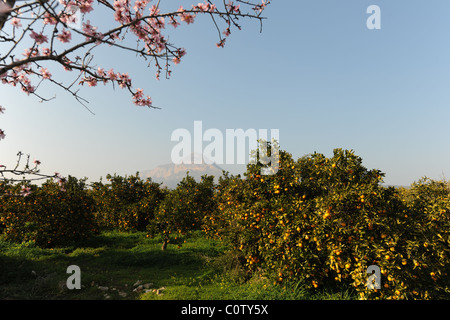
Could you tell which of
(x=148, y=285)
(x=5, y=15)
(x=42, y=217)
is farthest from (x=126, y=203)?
(x=5, y=15)

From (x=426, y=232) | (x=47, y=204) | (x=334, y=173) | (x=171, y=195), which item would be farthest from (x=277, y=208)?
(x=47, y=204)

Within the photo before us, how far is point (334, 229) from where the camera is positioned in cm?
536

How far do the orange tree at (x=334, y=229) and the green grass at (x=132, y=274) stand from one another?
0.59 metres

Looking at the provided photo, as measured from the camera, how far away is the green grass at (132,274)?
5.86 m

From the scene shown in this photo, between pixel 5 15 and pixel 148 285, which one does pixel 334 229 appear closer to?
pixel 148 285

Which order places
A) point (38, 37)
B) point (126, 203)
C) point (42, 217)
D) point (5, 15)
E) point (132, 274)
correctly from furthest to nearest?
point (126, 203), point (42, 217), point (132, 274), point (38, 37), point (5, 15)

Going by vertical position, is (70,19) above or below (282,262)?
above

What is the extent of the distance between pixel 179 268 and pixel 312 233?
18.5 feet

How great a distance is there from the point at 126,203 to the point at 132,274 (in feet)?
29.5

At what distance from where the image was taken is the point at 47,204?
37.0ft

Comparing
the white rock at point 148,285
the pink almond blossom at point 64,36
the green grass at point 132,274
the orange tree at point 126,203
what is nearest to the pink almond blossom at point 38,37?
the pink almond blossom at point 64,36

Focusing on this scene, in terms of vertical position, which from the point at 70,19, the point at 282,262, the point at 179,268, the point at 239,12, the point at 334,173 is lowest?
the point at 179,268
